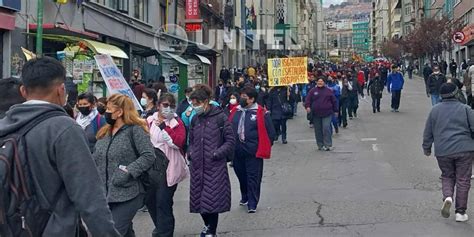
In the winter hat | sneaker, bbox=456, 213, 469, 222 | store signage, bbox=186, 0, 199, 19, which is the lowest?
sneaker, bbox=456, 213, 469, 222

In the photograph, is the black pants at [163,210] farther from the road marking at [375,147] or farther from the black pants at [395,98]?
the black pants at [395,98]

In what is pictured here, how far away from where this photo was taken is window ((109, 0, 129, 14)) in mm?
25484

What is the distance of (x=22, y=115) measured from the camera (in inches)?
142

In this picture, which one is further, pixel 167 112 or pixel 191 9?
pixel 191 9

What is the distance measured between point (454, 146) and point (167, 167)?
3404 millimetres

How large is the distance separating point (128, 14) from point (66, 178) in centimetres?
2426

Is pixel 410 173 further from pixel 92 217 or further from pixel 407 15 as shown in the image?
pixel 407 15

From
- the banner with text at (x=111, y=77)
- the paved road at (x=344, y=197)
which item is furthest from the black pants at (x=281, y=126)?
the banner with text at (x=111, y=77)

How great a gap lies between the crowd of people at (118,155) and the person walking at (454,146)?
0.04m

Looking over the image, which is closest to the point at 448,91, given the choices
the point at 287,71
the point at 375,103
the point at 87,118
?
the point at 87,118

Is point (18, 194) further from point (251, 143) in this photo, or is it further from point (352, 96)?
point (352, 96)

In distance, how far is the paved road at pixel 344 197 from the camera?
8078mm

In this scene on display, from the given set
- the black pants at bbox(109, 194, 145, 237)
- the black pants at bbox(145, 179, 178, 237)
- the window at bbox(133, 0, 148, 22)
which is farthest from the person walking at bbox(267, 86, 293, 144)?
the window at bbox(133, 0, 148, 22)

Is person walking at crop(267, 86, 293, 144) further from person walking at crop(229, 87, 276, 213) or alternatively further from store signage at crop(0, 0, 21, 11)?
person walking at crop(229, 87, 276, 213)
